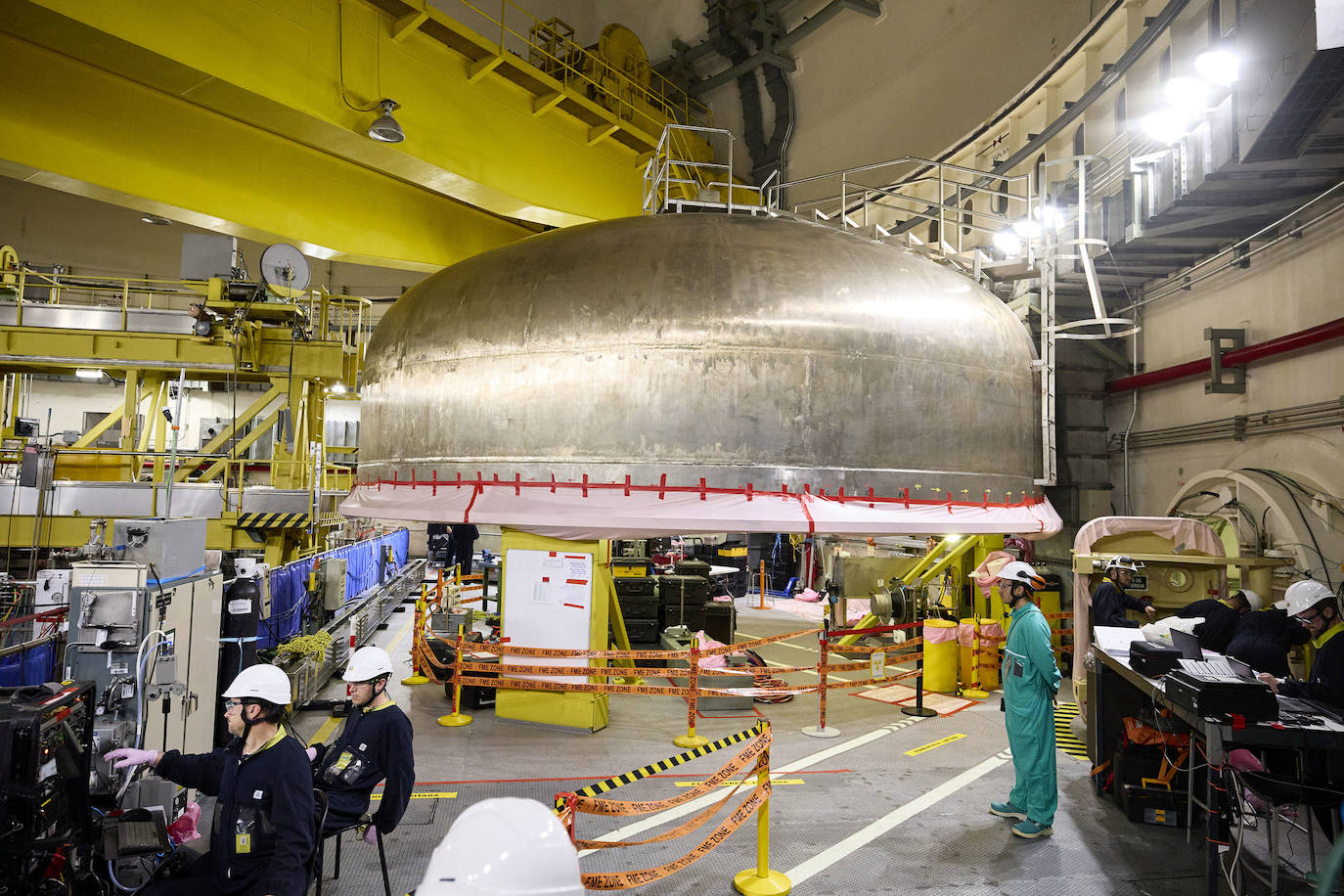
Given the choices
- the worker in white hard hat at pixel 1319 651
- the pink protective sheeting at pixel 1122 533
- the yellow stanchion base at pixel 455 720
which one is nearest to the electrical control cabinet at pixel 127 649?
the yellow stanchion base at pixel 455 720

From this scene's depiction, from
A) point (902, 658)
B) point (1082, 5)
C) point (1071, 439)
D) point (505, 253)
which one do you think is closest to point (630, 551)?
point (902, 658)

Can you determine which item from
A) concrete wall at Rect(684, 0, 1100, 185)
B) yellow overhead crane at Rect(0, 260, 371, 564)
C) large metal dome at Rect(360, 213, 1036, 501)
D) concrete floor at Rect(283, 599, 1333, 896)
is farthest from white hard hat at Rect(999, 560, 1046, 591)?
concrete wall at Rect(684, 0, 1100, 185)

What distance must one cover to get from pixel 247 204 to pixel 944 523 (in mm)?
10303

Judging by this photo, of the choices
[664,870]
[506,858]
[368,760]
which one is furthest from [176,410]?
[506,858]

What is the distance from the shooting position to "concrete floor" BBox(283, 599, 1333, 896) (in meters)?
5.70

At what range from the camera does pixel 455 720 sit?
9273 millimetres

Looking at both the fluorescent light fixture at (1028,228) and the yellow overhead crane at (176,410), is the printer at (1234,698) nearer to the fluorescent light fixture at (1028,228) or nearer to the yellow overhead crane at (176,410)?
the fluorescent light fixture at (1028,228)

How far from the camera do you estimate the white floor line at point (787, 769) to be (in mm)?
6301

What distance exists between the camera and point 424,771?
7664 mm

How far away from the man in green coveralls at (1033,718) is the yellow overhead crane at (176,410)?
423 inches

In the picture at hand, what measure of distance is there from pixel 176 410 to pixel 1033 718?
539 inches

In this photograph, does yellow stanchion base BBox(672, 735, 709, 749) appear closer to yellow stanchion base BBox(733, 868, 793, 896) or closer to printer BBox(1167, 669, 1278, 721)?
yellow stanchion base BBox(733, 868, 793, 896)

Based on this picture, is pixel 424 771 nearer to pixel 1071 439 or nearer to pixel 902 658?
pixel 902 658

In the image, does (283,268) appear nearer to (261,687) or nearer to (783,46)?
(261,687)
